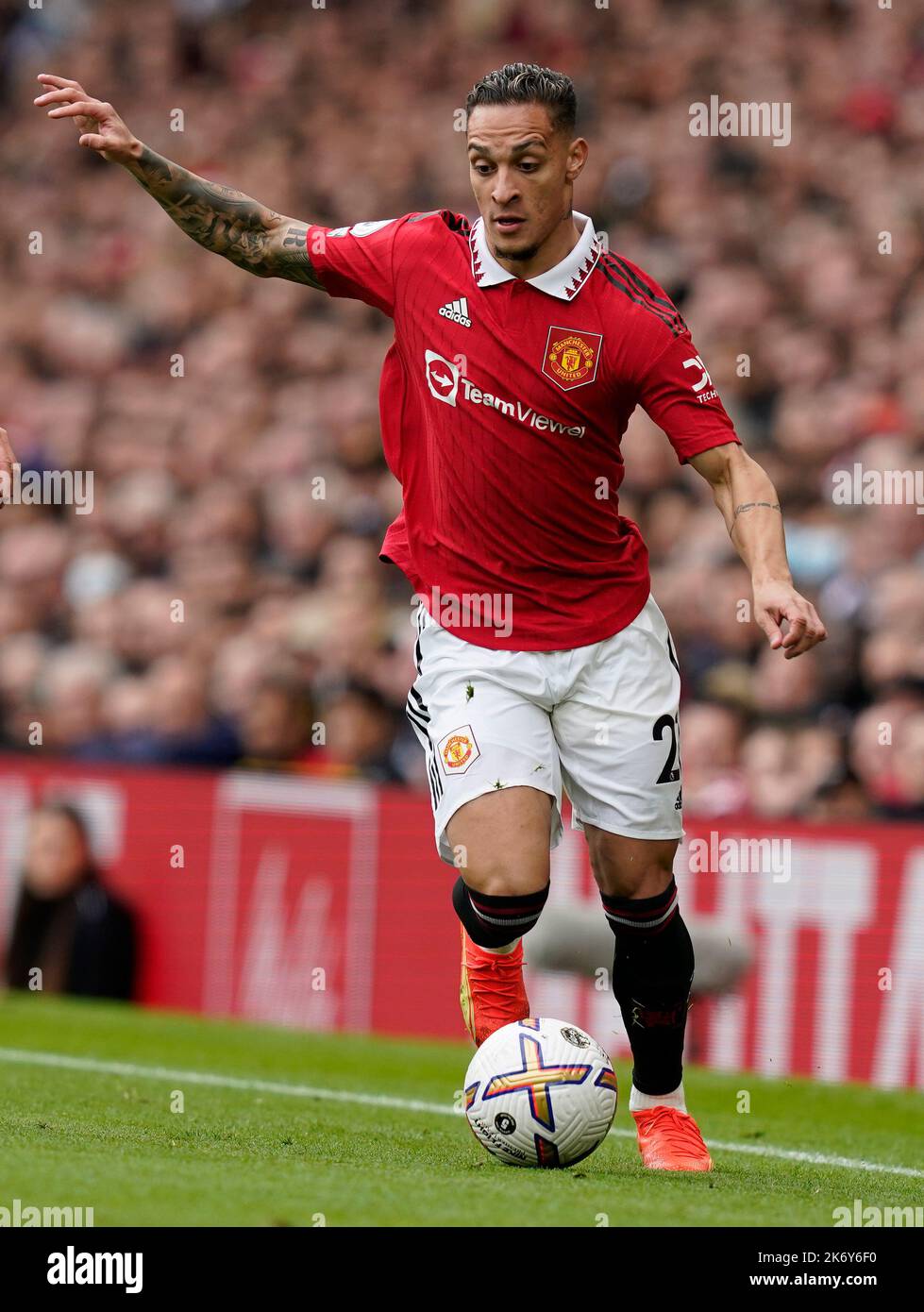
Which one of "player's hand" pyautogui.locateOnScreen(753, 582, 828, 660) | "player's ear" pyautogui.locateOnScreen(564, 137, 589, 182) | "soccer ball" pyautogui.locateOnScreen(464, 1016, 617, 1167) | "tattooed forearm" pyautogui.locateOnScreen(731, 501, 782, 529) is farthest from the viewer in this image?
"player's ear" pyautogui.locateOnScreen(564, 137, 589, 182)

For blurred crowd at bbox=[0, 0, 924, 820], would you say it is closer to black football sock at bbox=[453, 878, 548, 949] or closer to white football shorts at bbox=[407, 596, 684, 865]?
white football shorts at bbox=[407, 596, 684, 865]

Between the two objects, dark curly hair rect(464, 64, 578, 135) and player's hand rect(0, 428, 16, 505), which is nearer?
dark curly hair rect(464, 64, 578, 135)

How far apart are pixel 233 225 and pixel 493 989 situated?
236cm

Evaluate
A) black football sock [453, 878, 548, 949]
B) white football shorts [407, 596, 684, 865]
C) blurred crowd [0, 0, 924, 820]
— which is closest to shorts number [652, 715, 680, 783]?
white football shorts [407, 596, 684, 865]

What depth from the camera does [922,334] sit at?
40.5ft

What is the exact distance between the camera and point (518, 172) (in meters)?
5.70

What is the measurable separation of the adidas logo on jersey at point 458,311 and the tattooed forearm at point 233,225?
454 mm

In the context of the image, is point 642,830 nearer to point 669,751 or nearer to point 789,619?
point 669,751

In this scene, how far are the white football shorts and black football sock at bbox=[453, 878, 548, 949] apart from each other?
0.18 m

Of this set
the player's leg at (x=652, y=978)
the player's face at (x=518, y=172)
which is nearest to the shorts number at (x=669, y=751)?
the player's leg at (x=652, y=978)

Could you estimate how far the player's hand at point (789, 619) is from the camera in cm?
509

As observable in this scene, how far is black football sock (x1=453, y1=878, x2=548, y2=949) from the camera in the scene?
5.79m

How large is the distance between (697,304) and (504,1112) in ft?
28.5

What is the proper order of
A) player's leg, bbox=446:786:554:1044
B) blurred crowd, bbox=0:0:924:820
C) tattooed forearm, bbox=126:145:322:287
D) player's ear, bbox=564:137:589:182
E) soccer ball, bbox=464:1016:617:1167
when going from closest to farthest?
soccer ball, bbox=464:1016:617:1167 < player's leg, bbox=446:786:554:1044 < player's ear, bbox=564:137:589:182 < tattooed forearm, bbox=126:145:322:287 < blurred crowd, bbox=0:0:924:820
